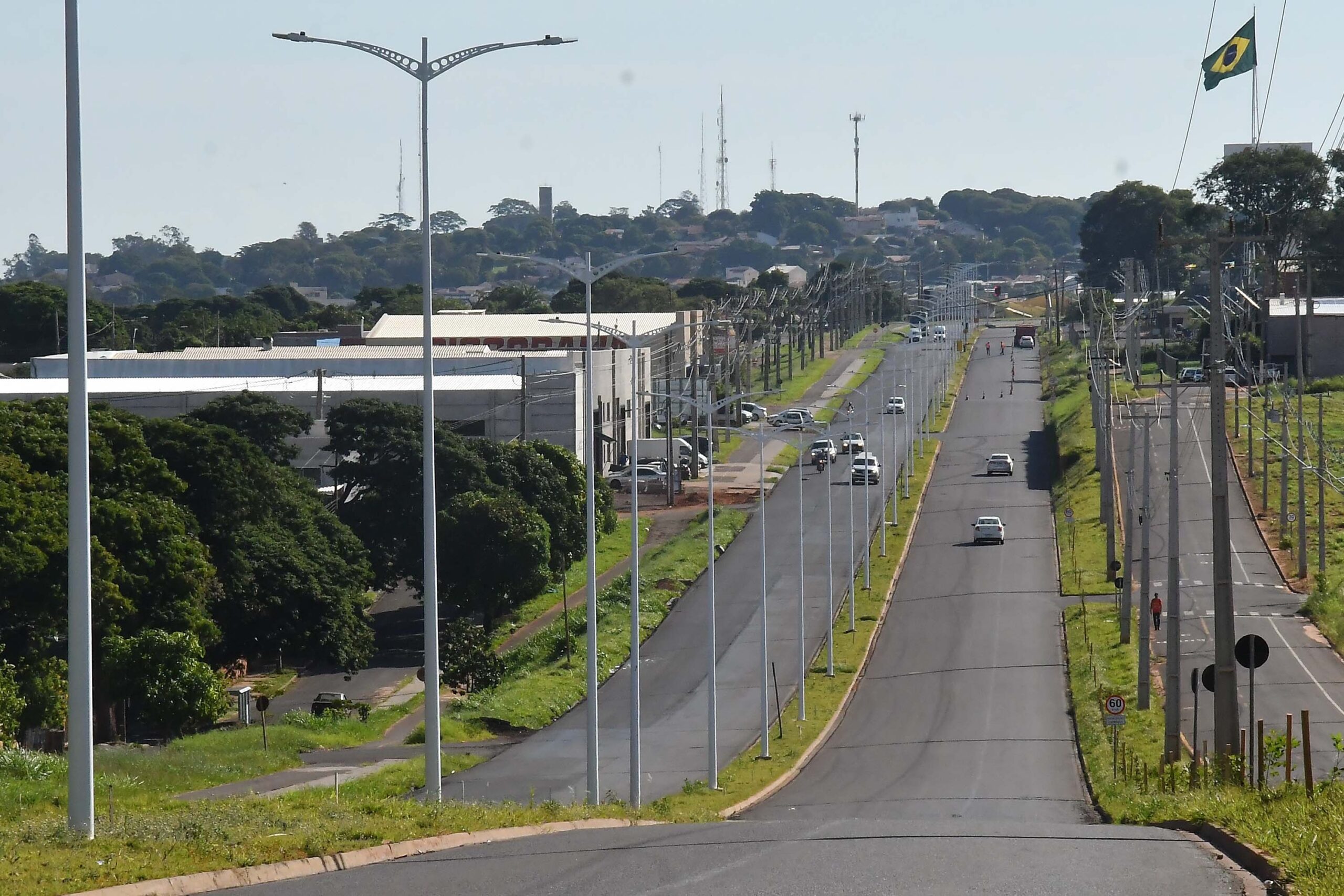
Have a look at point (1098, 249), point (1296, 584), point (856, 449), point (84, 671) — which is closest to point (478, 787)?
point (84, 671)

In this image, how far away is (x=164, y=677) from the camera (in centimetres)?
4241

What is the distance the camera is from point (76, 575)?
15.9 m

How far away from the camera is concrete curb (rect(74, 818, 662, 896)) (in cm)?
1416

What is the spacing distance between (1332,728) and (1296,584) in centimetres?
2130

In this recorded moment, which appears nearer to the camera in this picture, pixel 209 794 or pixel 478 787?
pixel 209 794

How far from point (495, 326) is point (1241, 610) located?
3456 inches

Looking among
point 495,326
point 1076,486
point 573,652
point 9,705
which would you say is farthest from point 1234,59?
point 495,326

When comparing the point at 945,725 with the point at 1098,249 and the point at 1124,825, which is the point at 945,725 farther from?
the point at 1098,249

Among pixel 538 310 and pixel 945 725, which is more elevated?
pixel 538 310

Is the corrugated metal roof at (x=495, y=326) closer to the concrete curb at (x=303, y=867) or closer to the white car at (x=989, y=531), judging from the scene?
the white car at (x=989, y=531)

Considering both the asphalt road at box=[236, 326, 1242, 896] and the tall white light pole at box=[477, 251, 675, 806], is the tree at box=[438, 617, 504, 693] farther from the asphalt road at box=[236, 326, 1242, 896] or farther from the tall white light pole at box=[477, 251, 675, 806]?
the tall white light pole at box=[477, 251, 675, 806]

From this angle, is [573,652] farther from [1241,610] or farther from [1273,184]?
[1273,184]

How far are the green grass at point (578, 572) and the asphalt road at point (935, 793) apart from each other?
5468 mm

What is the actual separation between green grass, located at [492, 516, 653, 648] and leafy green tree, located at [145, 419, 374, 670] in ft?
28.0
